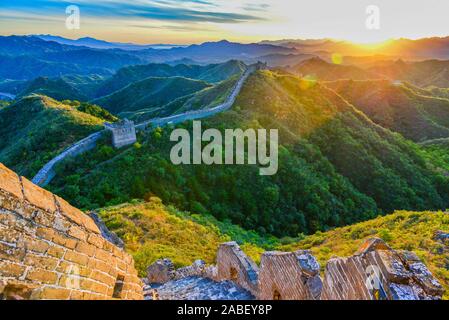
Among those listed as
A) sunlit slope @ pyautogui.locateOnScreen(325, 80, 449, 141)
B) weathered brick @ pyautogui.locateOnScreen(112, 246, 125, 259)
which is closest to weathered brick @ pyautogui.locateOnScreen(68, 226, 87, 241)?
weathered brick @ pyautogui.locateOnScreen(112, 246, 125, 259)

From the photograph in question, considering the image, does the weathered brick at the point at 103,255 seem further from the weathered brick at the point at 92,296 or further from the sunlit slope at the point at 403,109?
the sunlit slope at the point at 403,109

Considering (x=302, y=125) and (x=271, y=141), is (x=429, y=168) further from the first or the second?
(x=271, y=141)

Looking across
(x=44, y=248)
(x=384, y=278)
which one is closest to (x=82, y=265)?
(x=44, y=248)

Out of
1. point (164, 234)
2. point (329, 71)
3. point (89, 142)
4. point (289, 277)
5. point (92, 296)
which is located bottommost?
point (164, 234)

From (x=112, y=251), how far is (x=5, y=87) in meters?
203

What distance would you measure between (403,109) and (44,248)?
74.1 m

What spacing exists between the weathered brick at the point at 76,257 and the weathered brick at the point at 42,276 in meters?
0.23

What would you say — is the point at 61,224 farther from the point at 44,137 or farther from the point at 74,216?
the point at 44,137

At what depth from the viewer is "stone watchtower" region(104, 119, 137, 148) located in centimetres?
2394

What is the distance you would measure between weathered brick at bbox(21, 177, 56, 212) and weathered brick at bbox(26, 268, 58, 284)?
59cm

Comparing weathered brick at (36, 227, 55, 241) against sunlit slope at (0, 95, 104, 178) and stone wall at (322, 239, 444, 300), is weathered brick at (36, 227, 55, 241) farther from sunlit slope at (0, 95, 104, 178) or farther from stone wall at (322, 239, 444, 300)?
sunlit slope at (0, 95, 104, 178)

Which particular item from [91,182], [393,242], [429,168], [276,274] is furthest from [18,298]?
[429,168]

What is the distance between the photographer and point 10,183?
2986 mm

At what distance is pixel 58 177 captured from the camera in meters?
20.8
